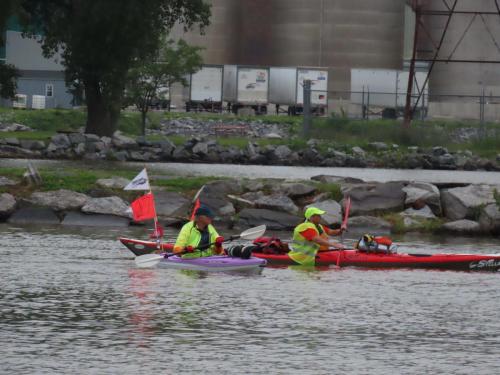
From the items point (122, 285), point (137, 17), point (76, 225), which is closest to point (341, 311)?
point (122, 285)

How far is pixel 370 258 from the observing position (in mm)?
25938

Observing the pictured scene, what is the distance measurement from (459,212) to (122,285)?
14178 millimetres

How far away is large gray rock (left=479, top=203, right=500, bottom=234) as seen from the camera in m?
34.1

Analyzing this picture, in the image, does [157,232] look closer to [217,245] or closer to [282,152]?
[217,245]

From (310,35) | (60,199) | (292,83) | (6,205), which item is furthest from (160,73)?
(6,205)

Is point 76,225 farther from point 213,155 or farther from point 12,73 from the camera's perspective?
point 213,155

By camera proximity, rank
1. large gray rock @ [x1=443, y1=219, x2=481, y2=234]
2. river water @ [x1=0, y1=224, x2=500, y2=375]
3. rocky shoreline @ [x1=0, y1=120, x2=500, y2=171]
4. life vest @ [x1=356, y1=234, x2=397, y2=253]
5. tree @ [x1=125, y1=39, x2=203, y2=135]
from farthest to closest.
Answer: tree @ [x1=125, y1=39, x2=203, y2=135], rocky shoreline @ [x1=0, y1=120, x2=500, y2=171], large gray rock @ [x1=443, y1=219, x2=481, y2=234], life vest @ [x1=356, y1=234, x2=397, y2=253], river water @ [x1=0, y1=224, x2=500, y2=375]

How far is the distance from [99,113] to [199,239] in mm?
33713

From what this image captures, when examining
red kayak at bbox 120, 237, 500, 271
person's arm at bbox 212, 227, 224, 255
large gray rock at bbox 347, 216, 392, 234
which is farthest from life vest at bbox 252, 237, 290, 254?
large gray rock at bbox 347, 216, 392, 234

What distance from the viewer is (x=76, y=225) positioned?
33375mm

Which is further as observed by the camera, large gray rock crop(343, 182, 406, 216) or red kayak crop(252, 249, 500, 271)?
large gray rock crop(343, 182, 406, 216)

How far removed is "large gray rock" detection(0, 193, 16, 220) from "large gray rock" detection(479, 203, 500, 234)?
36.4 feet

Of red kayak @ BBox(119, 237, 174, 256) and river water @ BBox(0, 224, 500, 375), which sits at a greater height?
red kayak @ BBox(119, 237, 174, 256)

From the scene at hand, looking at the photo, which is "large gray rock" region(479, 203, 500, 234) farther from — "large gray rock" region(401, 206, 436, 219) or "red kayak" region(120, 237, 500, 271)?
"red kayak" region(120, 237, 500, 271)
